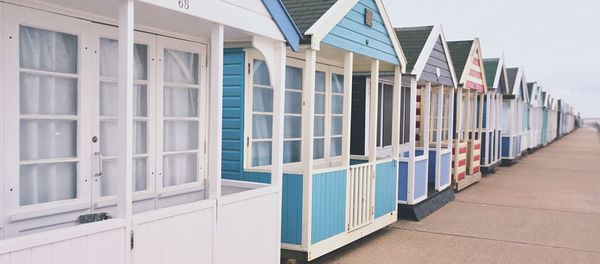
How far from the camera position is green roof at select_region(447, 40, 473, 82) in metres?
11.6

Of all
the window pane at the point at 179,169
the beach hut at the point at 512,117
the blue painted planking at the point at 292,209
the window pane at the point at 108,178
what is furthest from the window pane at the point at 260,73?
the beach hut at the point at 512,117

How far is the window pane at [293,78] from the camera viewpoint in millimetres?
6309

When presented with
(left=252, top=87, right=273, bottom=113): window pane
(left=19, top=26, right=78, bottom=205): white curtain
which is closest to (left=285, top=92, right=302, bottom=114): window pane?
(left=252, top=87, right=273, bottom=113): window pane

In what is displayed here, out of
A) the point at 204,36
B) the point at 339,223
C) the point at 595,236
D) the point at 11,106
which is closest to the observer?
the point at 11,106

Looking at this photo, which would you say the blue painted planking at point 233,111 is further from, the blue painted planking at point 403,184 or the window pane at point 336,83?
the blue painted planking at point 403,184

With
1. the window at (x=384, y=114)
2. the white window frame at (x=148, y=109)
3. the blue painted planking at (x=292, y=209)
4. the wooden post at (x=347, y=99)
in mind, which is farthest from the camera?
the window at (x=384, y=114)

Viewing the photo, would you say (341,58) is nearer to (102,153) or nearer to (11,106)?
(102,153)

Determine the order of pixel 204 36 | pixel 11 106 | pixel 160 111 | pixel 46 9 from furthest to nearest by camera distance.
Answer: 1. pixel 204 36
2. pixel 160 111
3. pixel 46 9
4. pixel 11 106

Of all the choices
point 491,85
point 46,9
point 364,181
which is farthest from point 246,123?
point 491,85

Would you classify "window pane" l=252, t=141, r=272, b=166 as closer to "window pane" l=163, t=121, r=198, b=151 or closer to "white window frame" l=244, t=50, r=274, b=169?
"white window frame" l=244, t=50, r=274, b=169

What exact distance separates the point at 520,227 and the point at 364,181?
10.0 feet

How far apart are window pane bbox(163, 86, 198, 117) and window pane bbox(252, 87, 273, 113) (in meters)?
1.08

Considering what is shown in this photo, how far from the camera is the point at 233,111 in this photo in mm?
5676

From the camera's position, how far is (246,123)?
5.67 metres
